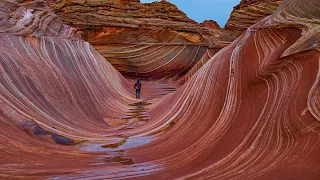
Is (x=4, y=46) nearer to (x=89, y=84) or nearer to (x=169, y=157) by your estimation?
(x=89, y=84)

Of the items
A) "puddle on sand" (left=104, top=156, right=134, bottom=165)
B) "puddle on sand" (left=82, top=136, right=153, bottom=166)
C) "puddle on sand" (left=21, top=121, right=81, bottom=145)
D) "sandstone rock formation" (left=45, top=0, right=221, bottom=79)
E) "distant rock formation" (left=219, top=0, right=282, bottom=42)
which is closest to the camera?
"puddle on sand" (left=104, top=156, right=134, bottom=165)

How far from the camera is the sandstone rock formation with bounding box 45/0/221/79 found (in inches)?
822

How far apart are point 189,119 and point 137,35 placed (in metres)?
15.2

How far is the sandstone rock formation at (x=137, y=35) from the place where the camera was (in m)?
20.9

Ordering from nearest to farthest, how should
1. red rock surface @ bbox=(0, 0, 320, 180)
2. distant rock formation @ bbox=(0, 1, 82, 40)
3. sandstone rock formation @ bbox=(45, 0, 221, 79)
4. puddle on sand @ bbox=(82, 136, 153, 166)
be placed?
red rock surface @ bbox=(0, 0, 320, 180), puddle on sand @ bbox=(82, 136, 153, 166), distant rock formation @ bbox=(0, 1, 82, 40), sandstone rock formation @ bbox=(45, 0, 221, 79)

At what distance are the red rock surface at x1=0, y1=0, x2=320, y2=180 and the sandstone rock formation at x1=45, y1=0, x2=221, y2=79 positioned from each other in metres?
10.5

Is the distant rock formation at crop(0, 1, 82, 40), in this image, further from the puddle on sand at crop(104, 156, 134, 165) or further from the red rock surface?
the puddle on sand at crop(104, 156, 134, 165)

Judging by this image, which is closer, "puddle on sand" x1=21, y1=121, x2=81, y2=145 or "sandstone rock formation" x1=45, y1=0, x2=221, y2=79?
"puddle on sand" x1=21, y1=121, x2=81, y2=145

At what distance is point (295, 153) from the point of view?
424cm

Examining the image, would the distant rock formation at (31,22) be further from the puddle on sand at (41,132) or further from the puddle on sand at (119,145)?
the puddle on sand at (119,145)

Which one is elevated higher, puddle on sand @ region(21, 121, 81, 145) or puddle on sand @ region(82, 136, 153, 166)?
puddle on sand @ region(21, 121, 81, 145)

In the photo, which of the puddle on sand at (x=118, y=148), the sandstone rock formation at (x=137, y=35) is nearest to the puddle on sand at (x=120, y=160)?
the puddle on sand at (x=118, y=148)

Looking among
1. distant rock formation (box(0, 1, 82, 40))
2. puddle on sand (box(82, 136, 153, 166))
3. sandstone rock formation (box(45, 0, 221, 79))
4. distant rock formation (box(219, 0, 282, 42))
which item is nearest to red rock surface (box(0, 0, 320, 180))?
puddle on sand (box(82, 136, 153, 166))

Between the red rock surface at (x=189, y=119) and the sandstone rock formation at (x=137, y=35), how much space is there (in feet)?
34.5
